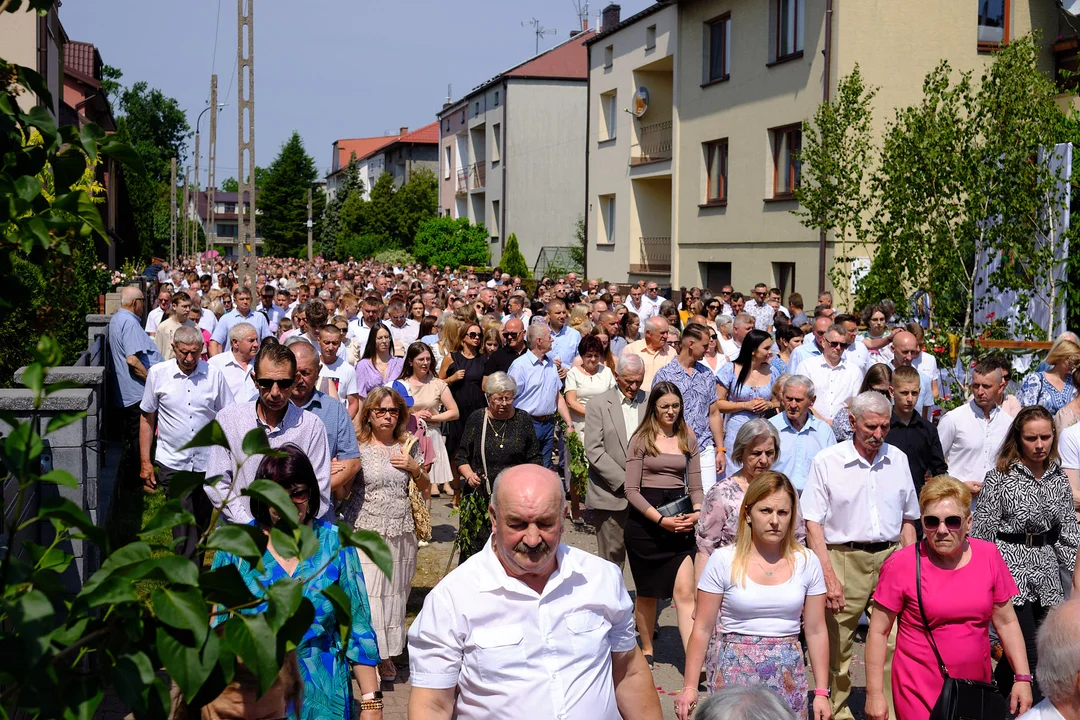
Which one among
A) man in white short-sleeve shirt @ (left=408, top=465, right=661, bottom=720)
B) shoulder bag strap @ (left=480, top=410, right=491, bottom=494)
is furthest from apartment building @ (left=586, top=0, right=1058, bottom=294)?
man in white short-sleeve shirt @ (left=408, top=465, right=661, bottom=720)

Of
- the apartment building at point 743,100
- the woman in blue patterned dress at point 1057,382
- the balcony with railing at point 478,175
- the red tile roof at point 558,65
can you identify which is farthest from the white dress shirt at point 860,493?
the balcony with railing at point 478,175

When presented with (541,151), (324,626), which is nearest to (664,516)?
(324,626)

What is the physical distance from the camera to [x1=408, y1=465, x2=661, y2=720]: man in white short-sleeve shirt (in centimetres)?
376

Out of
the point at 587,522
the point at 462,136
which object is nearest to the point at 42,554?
the point at 587,522

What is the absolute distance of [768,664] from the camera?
5.48 meters

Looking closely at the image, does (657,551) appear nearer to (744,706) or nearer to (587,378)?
(587,378)

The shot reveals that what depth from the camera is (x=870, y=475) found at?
6.78m

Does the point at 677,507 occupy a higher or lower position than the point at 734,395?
lower

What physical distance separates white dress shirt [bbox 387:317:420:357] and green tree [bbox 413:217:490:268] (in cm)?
3997

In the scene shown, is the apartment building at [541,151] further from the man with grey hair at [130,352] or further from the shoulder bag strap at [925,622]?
the shoulder bag strap at [925,622]

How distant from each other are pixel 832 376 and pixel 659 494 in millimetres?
3525

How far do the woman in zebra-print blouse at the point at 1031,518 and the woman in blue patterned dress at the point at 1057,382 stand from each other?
2.67m

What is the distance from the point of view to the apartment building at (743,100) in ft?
80.9

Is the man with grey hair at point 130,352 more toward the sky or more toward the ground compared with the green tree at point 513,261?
more toward the ground
